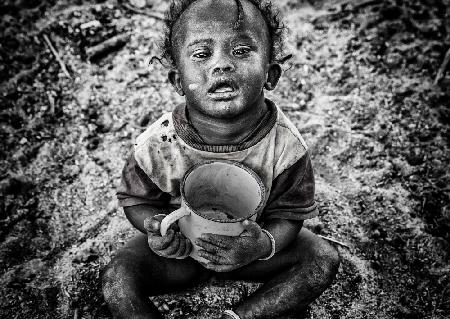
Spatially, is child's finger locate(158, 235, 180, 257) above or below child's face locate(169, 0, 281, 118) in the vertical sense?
below

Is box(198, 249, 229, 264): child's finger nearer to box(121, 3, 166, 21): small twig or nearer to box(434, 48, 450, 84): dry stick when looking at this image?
box(434, 48, 450, 84): dry stick

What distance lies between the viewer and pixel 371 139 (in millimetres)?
2957

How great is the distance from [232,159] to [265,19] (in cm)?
64

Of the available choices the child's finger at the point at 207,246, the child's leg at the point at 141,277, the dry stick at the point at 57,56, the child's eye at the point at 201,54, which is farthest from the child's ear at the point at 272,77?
the dry stick at the point at 57,56

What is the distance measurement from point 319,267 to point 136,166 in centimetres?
99

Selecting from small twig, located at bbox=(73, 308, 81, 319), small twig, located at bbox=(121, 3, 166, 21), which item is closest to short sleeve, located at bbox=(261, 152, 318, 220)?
small twig, located at bbox=(73, 308, 81, 319)

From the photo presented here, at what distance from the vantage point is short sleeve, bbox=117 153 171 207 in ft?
6.47

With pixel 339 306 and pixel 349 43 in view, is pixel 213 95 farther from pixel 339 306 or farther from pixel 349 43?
pixel 349 43

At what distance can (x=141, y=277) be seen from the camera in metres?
1.96

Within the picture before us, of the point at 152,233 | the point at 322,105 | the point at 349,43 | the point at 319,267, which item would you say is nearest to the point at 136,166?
the point at 152,233

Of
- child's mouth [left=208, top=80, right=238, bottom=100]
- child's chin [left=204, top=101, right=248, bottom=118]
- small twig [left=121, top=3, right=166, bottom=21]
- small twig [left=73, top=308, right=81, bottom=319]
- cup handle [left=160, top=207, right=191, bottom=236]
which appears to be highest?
child's mouth [left=208, top=80, right=238, bottom=100]

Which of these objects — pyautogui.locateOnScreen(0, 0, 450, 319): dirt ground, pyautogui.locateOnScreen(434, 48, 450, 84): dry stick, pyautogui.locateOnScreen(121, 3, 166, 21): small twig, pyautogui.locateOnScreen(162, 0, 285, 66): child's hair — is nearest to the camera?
pyautogui.locateOnScreen(162, 0, 285, 66): child's hair

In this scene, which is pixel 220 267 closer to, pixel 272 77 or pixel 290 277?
pixel 290 277

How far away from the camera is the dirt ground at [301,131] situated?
229 centimetres
